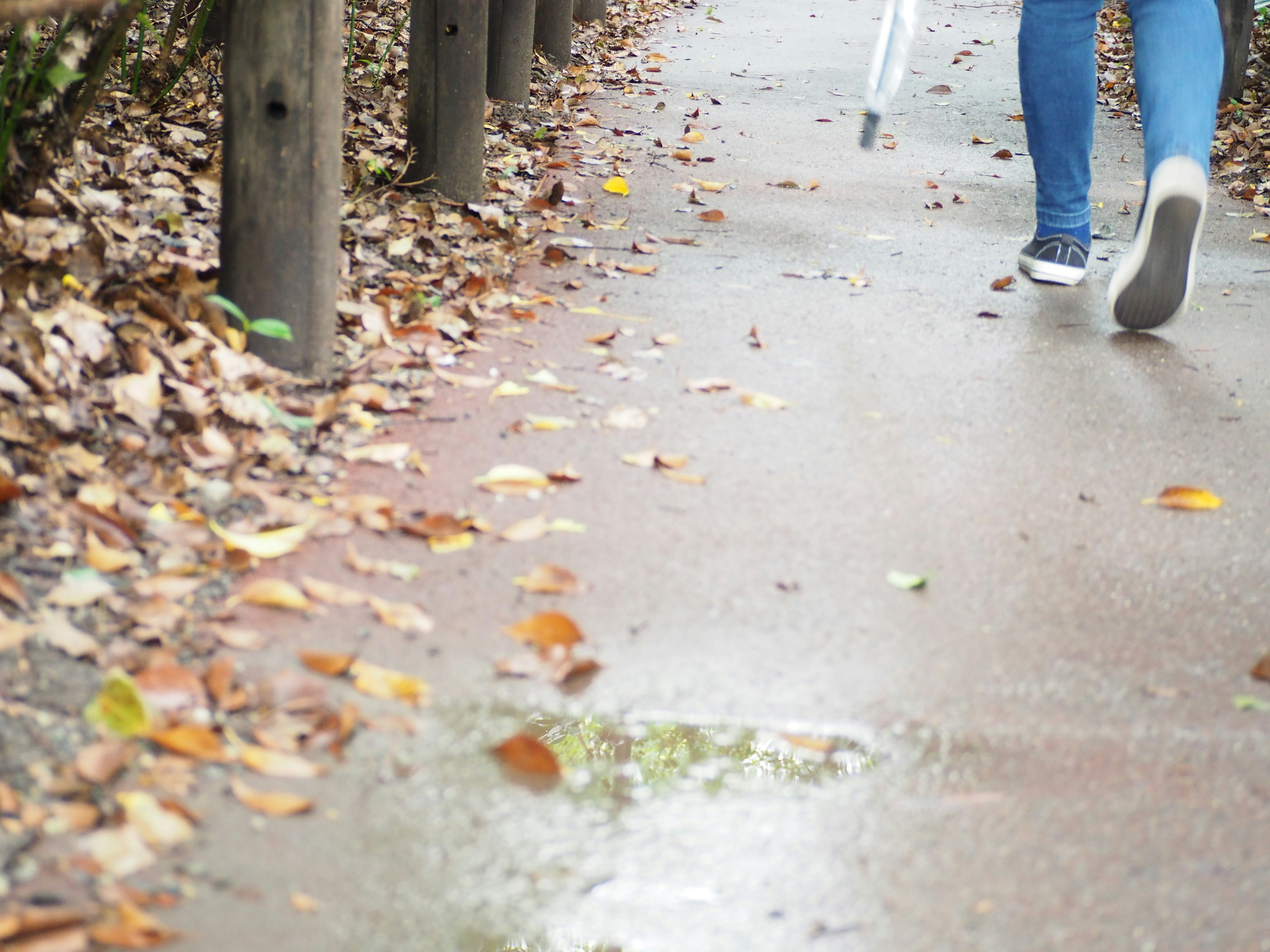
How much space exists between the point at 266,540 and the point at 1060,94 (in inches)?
108

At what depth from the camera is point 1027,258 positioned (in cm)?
430

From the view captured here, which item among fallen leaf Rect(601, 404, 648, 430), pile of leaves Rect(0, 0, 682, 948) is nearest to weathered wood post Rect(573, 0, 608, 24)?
pile of leaves Rect(0, 0, 682, 948)

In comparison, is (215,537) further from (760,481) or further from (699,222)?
(699,222)

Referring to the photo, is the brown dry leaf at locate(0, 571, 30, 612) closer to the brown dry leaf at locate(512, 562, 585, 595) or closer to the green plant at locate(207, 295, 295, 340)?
the brown dry leaf at locate(512, 562, 585, 595)

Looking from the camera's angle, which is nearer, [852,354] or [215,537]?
[215,537]

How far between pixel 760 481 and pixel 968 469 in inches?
19.6

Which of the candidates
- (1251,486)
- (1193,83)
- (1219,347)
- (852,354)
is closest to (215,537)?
(852,354)

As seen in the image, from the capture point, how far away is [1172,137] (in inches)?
128

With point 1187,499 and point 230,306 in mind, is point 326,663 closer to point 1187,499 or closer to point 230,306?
point 230,306

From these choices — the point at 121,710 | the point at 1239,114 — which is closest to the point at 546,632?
the point at 121,710

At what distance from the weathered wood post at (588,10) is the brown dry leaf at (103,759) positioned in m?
8.64

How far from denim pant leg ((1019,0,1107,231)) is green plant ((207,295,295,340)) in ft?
7.48

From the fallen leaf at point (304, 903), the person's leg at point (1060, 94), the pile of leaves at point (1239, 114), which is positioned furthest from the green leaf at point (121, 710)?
the pile of leaves at point (1239, 114)

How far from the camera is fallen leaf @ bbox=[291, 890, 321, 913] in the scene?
156cm
